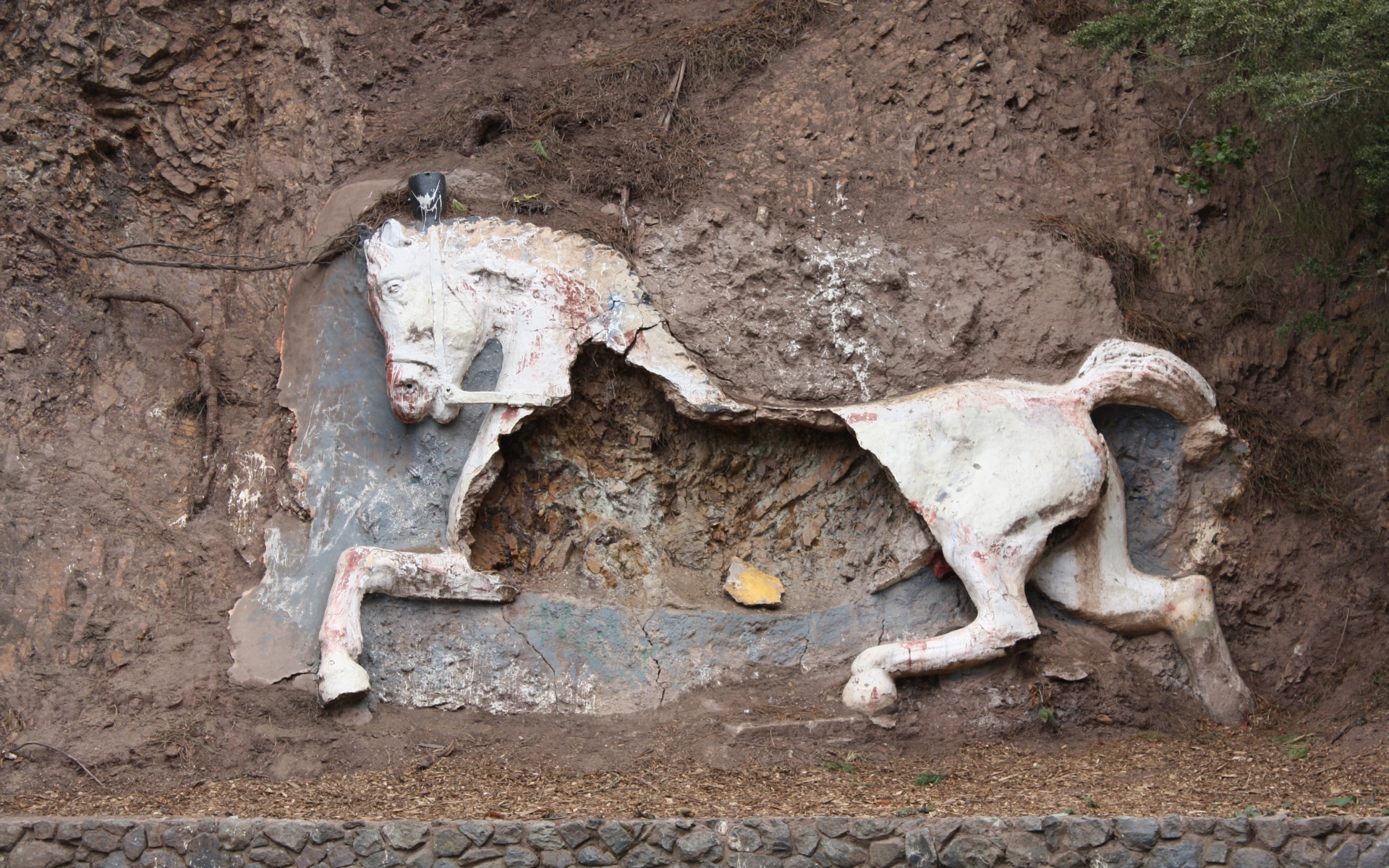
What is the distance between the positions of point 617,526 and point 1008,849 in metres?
2.91

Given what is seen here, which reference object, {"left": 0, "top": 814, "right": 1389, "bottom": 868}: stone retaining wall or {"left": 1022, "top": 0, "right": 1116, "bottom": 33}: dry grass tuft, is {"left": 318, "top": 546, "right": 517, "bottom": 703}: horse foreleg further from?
{"left": 1022, "top": 0, "right": 1116, "bottom": 33}: dry grass tuft

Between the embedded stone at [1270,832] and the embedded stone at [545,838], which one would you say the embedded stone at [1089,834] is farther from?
the embedded stone at [545,838]

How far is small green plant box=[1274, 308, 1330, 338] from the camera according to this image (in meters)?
7.67

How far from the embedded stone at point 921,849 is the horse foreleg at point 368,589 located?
252 cm

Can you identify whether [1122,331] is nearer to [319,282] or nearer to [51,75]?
[319,282]

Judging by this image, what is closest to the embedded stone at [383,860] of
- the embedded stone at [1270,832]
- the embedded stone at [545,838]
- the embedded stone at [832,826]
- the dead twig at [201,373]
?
the embedded stone at [545,838]

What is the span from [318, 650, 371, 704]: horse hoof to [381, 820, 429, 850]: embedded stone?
1026 millimetres

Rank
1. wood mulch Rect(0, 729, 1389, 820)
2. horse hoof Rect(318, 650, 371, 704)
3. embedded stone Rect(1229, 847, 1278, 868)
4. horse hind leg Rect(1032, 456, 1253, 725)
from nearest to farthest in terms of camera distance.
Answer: embedded stone Rect(1229, 847, 1278, 868), wood mulch Rect(0, 729, 1389, 820), horse hoof Rect(318, 650, 371, 704), horse hind leg Rect(1032, 456, 1253, 725)

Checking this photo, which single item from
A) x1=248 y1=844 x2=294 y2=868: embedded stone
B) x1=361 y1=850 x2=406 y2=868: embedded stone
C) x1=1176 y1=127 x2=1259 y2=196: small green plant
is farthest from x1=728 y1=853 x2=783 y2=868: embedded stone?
x1=1176 y1=127 x2=1259 y2=196: small green plant

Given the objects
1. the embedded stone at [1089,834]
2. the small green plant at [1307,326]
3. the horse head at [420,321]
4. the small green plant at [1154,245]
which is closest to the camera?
the embedded stone at [1089,834]

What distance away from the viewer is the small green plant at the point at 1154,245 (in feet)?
25.7

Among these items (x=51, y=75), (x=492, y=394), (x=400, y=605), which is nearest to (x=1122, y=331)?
(x=492, y=394)

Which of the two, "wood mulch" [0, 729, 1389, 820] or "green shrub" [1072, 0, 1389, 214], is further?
"green shrub" [1072, 0, 1389, 214]

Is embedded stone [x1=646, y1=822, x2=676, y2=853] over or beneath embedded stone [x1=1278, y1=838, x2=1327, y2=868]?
over
